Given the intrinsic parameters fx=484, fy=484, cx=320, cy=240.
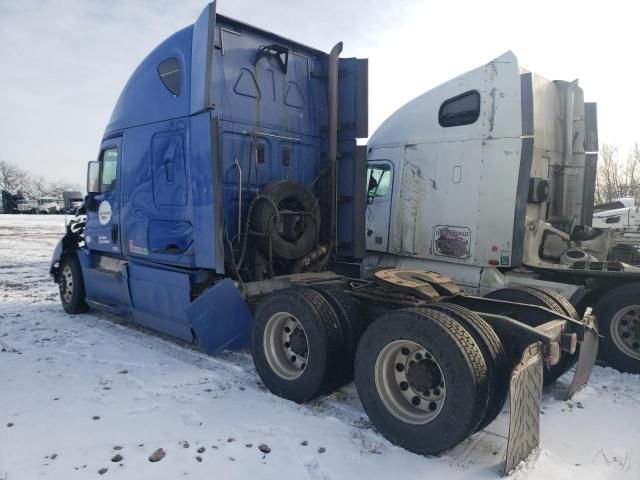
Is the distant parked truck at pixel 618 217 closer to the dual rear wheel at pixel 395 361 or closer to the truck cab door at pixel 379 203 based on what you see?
the truck cab door at pixel 379 203

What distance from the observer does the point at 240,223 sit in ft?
18.6

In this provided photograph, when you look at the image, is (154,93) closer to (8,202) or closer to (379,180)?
(379,180)

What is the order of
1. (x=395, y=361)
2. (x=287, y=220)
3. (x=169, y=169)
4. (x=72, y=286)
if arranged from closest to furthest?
(x=395, y=361)
(x=287, y=220)
(x=169, y=169)
(x=72, y=286)

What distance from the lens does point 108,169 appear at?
720 centimetres

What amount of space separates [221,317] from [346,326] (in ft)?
5.37

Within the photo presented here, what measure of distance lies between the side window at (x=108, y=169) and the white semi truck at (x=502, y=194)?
157 inches

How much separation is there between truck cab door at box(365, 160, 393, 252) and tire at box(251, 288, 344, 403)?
11.8 feet

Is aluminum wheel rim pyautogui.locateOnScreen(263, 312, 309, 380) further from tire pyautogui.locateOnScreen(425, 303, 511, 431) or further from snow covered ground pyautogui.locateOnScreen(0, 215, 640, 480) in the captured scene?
tire pyautogui.locateOnScreen(425, 303, 511, 431)

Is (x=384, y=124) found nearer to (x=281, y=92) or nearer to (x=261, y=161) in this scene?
(x=281, y=92)

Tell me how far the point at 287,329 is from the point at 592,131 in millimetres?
5886

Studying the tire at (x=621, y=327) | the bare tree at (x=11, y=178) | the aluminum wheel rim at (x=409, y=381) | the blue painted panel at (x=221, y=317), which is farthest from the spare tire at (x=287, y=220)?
the bare tree at (x=11, y=178)

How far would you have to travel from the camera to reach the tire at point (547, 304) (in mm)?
4328

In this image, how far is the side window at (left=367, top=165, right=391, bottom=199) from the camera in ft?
25.7

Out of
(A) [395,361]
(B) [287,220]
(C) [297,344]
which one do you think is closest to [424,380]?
(A) [395,361]
